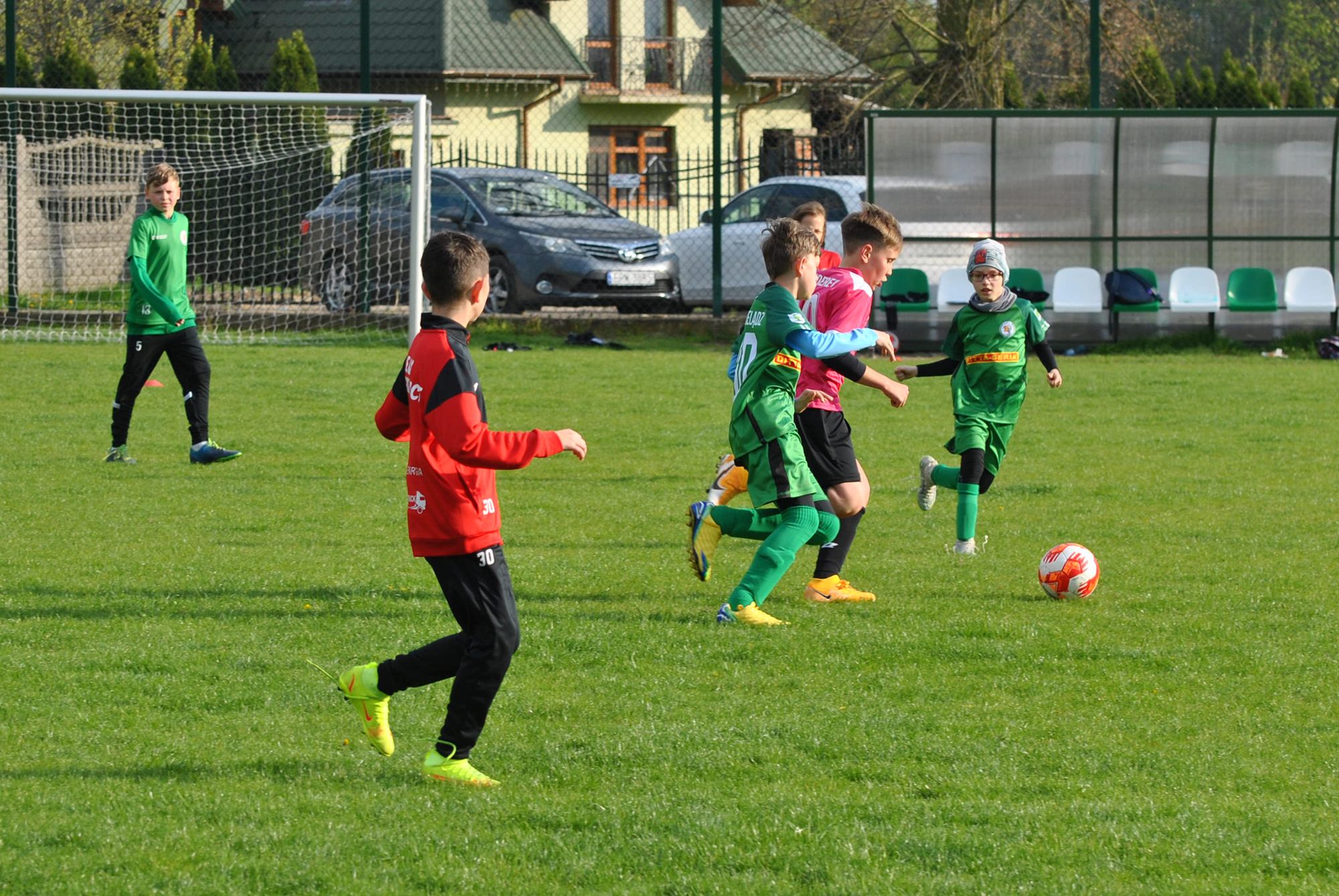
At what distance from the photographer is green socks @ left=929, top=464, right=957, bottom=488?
806 centimetres

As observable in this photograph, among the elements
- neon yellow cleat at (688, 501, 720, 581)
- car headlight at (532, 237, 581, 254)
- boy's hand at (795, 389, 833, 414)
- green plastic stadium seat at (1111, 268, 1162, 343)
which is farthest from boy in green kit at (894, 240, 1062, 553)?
car headlight at (532, 237, 581, 254)

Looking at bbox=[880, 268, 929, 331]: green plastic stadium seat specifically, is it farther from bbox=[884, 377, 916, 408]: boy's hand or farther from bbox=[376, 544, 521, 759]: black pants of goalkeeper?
bbox=[376, 544, 521, 759]: black pants of goalkeeper

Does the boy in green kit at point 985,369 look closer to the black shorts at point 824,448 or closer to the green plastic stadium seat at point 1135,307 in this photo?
the black shorts at point 824,448

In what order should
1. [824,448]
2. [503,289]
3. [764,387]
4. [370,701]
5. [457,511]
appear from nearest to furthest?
1. [457,511]
2. [370,701]
3. [764,387]
4. [824,448]
5. [503,289]

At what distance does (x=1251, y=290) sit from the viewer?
60.1 ft

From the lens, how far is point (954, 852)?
397cm

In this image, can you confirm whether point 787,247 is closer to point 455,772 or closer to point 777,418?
point 777,418

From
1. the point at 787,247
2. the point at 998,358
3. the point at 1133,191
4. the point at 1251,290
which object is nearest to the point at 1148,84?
the point at 1133,191

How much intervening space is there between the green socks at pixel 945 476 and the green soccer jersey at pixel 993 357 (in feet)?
1.07

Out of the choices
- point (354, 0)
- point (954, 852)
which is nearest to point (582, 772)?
point (954, 852)

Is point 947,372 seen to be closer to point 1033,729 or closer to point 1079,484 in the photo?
point 1079,484

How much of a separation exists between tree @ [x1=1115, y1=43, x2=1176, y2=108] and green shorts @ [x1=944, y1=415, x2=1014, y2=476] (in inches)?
740

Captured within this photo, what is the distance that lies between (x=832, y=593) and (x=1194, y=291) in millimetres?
12787

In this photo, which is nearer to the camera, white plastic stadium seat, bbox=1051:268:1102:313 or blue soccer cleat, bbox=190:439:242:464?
blue soccer cleat, bbox=190:439:242:464
